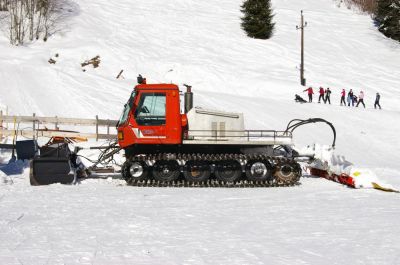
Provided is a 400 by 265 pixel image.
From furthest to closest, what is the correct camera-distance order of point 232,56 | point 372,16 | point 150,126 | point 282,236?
point 372,16 → point 232,56 → point 150,126 → point 282,236

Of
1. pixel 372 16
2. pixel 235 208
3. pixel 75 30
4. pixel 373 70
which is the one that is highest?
pixel 372 16

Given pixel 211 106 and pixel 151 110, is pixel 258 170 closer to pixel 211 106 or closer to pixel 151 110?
pixel 151 110

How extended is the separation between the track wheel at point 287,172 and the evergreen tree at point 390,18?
160 feet

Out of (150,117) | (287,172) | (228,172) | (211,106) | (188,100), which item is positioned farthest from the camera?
(211,106)

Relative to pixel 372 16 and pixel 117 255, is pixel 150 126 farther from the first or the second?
pixel 372 16

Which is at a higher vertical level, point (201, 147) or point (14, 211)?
point (201, 147)

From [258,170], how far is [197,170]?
1.63 m

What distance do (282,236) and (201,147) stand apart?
20.7 feet

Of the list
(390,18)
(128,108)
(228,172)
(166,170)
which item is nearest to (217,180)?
(228,172)

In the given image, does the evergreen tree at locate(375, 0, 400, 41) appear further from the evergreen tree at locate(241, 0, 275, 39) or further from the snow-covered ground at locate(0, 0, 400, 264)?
the evergreen tree at locate(241, 0, 275, 39)

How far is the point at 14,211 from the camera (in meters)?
9.59

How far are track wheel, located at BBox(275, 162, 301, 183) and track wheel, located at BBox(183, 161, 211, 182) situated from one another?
1889 millimetres

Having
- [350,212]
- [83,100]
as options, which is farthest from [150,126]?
[83,100]

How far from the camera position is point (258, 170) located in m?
13.6
